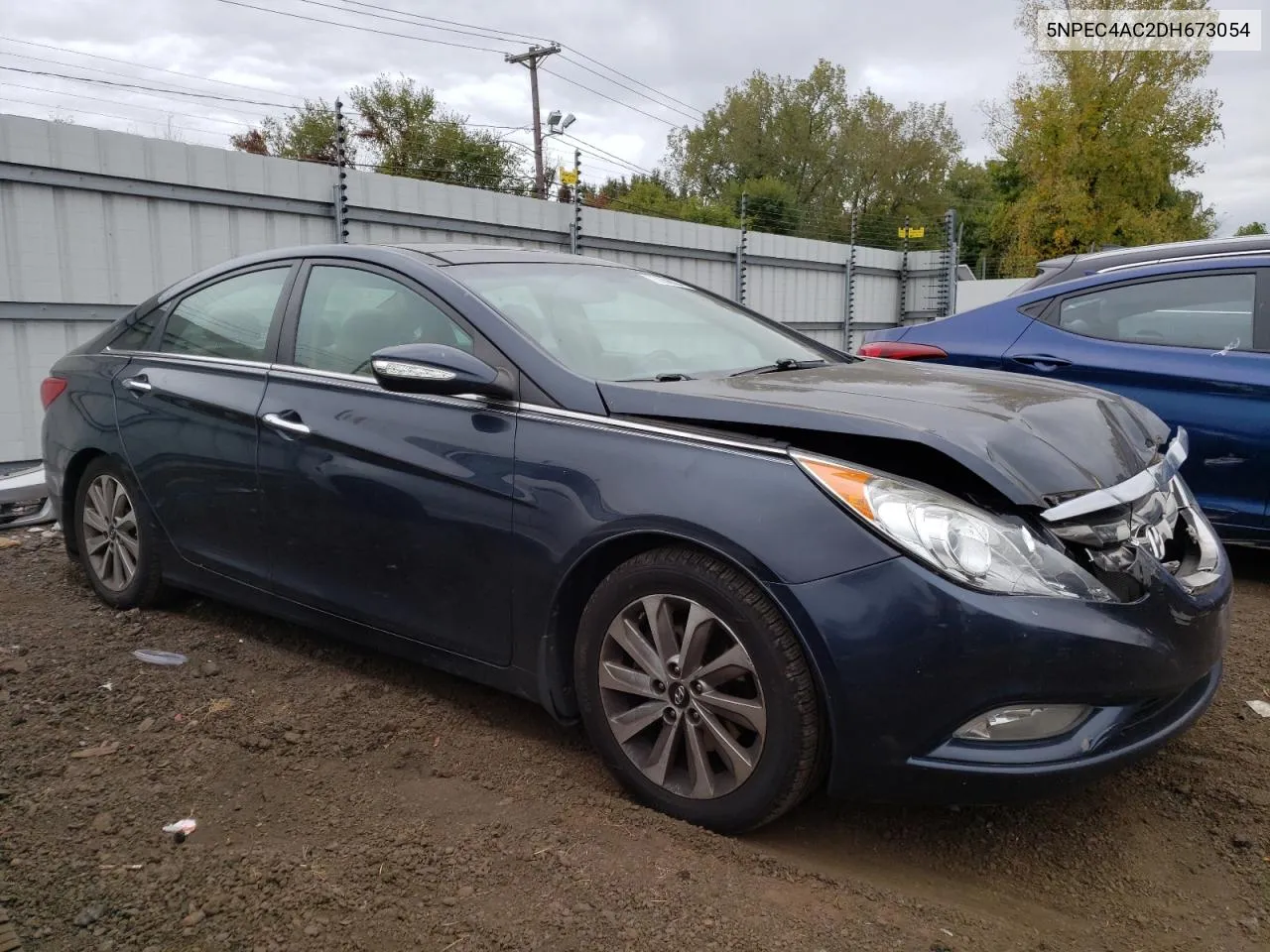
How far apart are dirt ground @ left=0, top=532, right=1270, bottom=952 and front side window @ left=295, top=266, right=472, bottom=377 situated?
1127mm

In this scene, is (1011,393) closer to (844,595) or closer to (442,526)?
(844,595)

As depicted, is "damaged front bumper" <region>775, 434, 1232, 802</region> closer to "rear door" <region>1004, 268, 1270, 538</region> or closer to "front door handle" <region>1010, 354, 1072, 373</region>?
"rear door" <region>1004, 268, 1270, 538</region>

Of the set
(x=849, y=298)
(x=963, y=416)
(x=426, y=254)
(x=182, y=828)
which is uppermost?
(x=849, y=298)

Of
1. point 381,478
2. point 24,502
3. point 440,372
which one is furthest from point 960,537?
point 24,502

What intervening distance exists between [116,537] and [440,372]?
7.07ft

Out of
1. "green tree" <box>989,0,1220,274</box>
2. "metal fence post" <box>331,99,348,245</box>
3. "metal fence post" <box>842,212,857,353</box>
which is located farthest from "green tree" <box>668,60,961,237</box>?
"metal fence post" <box>331,99,348,245</box>

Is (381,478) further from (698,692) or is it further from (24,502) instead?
(24,502)

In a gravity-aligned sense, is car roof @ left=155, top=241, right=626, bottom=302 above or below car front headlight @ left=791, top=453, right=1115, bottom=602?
above

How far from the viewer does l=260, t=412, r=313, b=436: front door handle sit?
10.8ft

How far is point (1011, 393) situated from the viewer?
2.82m

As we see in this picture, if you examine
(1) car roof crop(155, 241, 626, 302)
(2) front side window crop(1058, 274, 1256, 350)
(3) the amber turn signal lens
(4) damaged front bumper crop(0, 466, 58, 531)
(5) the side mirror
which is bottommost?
(4) damaged front bumper crop(0, 466, 58, 531)

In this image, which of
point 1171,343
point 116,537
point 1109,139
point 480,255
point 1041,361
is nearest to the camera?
point 480,255

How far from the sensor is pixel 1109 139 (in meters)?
23.1

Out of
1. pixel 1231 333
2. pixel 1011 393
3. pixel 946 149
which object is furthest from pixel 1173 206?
pixel 946 149
